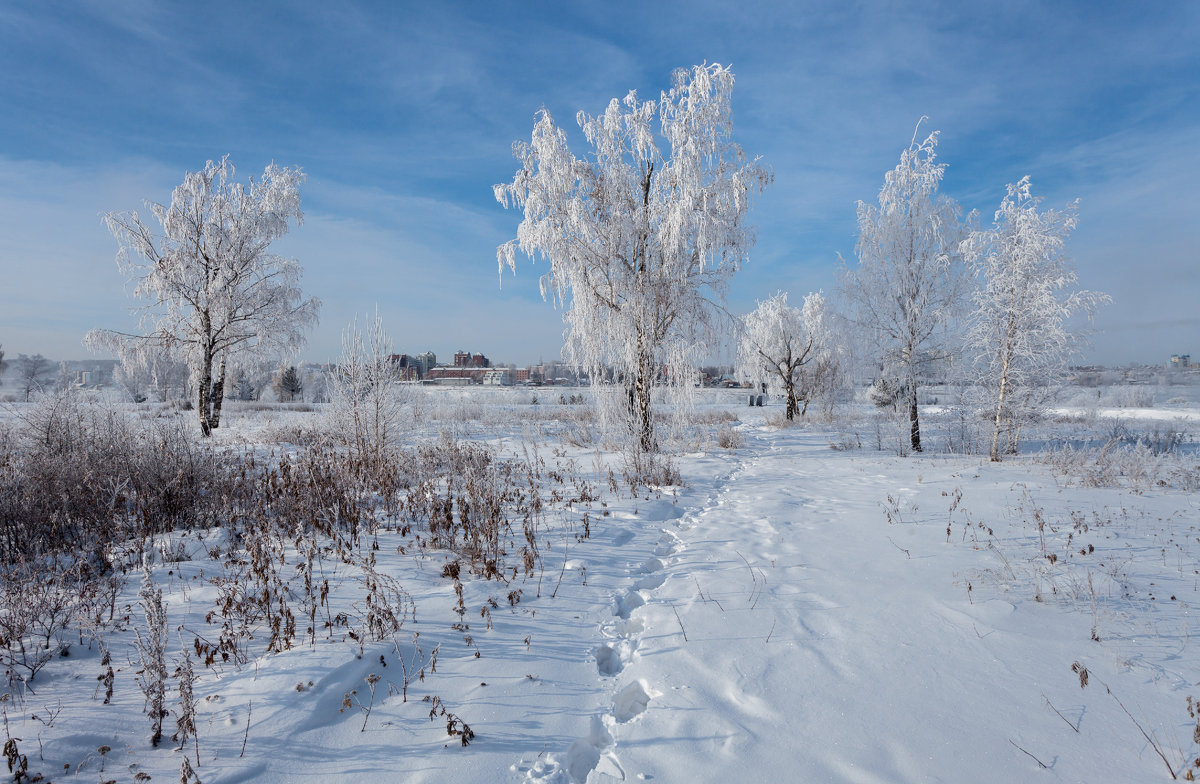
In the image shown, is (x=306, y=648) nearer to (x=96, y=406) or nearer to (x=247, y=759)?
(x=247, y=759)

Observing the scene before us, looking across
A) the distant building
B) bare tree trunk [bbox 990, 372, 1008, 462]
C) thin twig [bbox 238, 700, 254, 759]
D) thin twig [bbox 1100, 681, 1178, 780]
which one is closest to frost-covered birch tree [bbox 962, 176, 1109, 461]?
bare tree trunk [bbox 990, 372, 1008, 462]

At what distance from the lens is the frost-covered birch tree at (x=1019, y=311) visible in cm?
1092

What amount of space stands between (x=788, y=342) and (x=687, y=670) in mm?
24807

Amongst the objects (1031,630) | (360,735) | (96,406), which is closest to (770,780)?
(360,735)

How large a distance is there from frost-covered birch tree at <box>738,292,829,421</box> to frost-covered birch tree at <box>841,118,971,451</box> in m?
11.1

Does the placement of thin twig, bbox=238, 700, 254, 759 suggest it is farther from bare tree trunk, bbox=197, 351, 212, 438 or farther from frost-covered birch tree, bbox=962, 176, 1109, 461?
bare tree trunk, bbox=197, 351, 212, 438

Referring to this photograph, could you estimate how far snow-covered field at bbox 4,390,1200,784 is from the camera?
7.47 ft

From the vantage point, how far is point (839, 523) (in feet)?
21.1

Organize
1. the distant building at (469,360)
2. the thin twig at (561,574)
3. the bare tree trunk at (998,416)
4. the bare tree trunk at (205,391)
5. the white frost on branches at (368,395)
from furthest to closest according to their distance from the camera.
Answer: the distant building at (469,360) < the bare tree trunk at (205,391) < the bare tree trunk at (998,416) < the white frost on branches at (368,395) < the thin twig at (561,574)

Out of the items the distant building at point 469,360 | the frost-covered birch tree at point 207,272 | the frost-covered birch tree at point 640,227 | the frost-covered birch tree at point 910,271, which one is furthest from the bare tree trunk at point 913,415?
the distant building at point 469,360

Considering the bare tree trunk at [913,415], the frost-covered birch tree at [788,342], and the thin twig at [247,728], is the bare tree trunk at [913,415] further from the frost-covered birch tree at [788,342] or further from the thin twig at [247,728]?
the thin twig at [247,728]

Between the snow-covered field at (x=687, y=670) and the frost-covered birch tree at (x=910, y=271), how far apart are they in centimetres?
885

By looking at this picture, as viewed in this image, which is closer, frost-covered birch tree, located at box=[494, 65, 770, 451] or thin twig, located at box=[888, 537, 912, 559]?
thin twig, located at box=[888, 537, 912, 559]

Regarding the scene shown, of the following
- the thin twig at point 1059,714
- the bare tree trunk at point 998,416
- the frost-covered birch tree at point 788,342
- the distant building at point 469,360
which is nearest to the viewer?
the thin twig at point 1059,714
